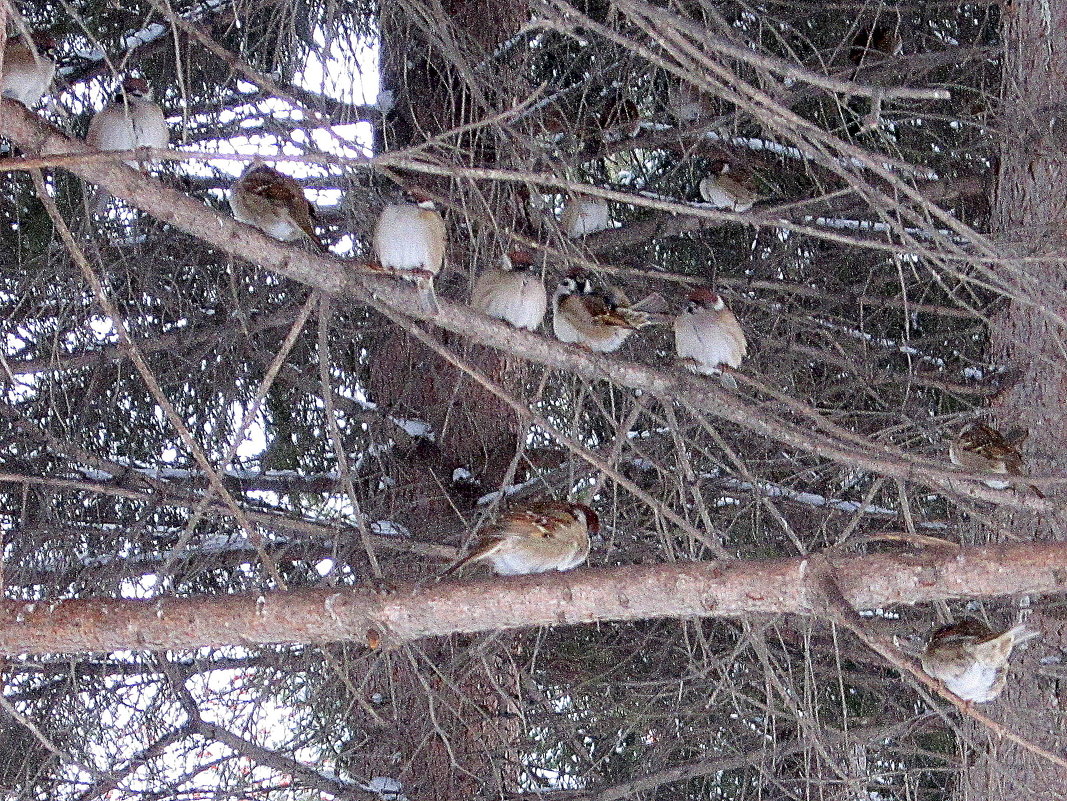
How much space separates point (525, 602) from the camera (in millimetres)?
3367

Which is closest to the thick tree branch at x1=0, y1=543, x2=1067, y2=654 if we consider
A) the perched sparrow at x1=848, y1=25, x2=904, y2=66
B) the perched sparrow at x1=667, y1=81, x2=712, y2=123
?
the perched sparrow at x1=667, y1=81, x2=712, y2=123

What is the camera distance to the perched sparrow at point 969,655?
4.47m

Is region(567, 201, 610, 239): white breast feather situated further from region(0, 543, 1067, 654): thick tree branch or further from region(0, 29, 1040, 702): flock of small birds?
region(0, 543, 1067, 654): thick tree branch

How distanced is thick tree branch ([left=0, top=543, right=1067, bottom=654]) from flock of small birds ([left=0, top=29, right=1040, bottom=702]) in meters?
0.85

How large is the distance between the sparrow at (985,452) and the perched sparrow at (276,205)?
110 inches

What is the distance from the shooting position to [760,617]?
13.7 feet

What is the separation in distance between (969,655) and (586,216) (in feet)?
10.2

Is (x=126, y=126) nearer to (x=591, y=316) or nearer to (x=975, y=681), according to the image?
(x=591, y=316)

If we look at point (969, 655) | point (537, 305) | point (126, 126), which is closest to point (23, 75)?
point (126, 126)

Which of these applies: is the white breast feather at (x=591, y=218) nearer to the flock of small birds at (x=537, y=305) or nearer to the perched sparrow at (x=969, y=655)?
the flock of small birds at (x=537, y=305)

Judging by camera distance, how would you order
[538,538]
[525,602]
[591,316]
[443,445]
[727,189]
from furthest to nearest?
[727,189], [443,445], [591,316], [538,538], [525,602]

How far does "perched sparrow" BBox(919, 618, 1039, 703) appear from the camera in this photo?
4.47 m

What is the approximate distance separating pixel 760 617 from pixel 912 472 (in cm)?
69

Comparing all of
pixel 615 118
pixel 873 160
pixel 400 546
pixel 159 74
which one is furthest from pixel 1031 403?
pixel 159 74
